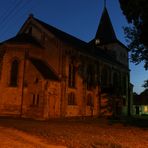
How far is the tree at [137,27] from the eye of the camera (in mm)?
18500

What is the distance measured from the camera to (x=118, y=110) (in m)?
43.3

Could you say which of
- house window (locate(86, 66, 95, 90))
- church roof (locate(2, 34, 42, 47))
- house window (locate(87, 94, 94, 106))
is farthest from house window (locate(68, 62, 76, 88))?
church roof (locate(2, 34, 42, 47))

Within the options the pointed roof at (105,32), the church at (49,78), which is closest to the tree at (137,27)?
the church at (49,78)

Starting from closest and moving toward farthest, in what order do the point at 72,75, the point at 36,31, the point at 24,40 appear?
the point at 24,40, the point at 72,75, the point at 36,31

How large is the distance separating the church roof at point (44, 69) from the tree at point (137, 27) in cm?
990

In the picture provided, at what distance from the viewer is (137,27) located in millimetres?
21156

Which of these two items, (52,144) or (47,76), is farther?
(47,76)

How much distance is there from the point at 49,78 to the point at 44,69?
2.10 m

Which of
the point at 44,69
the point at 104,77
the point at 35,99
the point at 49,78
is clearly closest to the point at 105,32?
the point at 104,77

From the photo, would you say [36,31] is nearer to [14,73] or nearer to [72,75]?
[14,73]

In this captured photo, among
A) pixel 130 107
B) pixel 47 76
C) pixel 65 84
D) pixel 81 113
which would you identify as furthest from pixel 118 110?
pixel 47 76

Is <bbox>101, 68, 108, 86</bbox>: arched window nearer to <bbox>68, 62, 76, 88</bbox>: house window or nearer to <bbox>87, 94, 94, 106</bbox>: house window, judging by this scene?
<bbox>87, 94, 94, 106</bbox>: house window

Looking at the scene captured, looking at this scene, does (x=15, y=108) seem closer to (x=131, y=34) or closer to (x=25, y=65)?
(x=25, y=65)

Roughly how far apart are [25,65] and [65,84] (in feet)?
17.8
